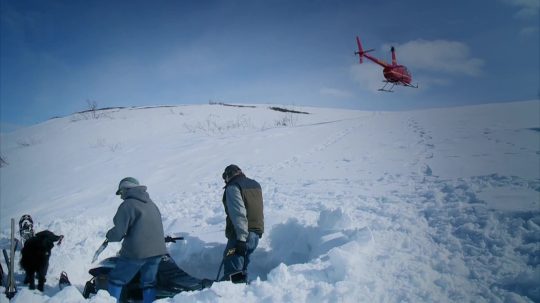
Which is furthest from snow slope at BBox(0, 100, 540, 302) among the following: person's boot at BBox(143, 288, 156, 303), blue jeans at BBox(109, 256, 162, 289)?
person's boot at BBox(143, 288, 156, 303)

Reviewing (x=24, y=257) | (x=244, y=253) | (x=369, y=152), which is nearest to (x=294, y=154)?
(x=369, y=152)

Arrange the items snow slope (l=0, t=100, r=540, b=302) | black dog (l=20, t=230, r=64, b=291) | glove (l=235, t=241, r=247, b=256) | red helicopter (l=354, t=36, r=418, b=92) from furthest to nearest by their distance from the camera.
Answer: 1. red helicopter (l=354, t=36, r=418, b=92)
2. black dog (l=20, t=230, r=64, b=291)
3. glove (l=235, t=241, r=247, b=256)
4. snow slope (l=0, t=100, r=540, b=302)

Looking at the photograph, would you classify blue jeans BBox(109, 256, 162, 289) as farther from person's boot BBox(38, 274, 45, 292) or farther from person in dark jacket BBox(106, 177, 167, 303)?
person's boot BBox(38, 274, 45, 292)

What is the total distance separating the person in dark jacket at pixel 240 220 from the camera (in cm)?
401

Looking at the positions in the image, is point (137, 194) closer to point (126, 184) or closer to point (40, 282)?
point (126, 184)

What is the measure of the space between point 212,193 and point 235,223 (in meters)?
4.69

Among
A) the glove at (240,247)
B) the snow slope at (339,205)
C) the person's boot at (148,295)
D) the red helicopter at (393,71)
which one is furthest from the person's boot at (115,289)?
the red helicopter at (393,71)

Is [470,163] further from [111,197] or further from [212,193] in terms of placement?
[111,197]

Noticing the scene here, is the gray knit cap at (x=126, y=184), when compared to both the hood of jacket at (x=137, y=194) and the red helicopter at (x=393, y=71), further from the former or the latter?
the red helicopter at (x=393, y=71)

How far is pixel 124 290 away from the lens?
4199 mm

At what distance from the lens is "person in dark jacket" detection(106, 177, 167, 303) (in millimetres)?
3592

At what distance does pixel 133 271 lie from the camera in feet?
12.4

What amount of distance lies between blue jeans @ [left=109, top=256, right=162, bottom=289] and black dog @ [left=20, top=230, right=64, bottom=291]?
1827mm

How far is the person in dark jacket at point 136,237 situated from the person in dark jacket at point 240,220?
859mm
